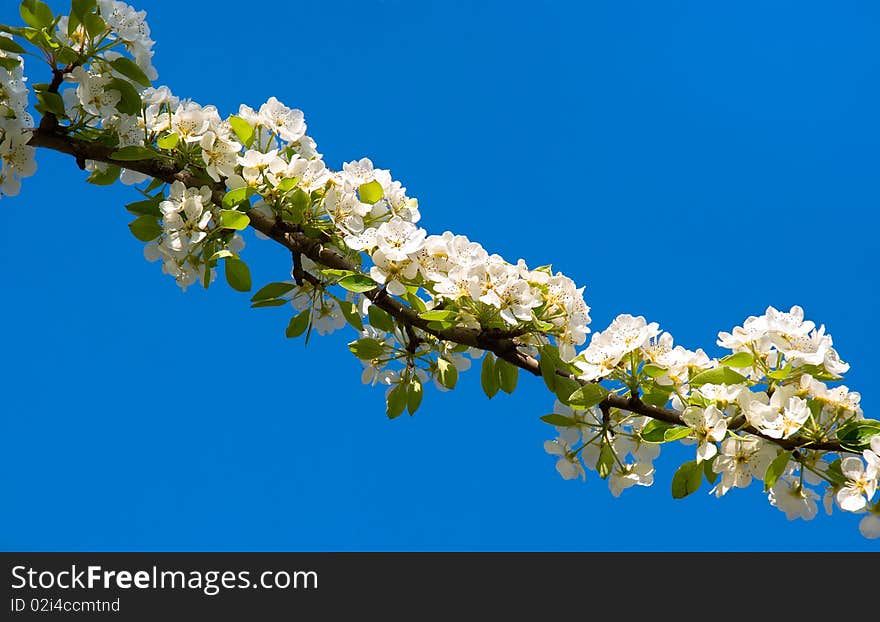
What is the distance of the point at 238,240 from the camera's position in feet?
8.21

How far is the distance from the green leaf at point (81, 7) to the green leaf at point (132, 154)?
0.34 m

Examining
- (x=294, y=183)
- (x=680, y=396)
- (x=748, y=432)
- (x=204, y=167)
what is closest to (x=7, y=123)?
(x=204, y=167)

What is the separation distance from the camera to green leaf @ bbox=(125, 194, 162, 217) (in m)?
2.50

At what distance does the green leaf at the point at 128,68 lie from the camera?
2346mm

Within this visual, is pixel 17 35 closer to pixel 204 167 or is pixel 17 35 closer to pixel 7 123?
pixel 7 123

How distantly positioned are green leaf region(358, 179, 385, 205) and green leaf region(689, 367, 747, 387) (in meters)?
0.89

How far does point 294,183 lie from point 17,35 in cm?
81

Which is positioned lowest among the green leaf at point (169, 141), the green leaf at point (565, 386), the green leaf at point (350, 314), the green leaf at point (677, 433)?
the green leaf at point (677, 433)

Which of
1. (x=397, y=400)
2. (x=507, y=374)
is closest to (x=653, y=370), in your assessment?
(x=507, y=374)

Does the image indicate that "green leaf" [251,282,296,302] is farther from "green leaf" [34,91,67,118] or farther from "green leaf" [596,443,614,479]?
"green leaf" [596,443,614,479]

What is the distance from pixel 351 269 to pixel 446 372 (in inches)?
16.8

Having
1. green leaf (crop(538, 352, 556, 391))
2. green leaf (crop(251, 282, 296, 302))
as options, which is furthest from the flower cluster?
green leaf (crop(538, 352, 556, 391))

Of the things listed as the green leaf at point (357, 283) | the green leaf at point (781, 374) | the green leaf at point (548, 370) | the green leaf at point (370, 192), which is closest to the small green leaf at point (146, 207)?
the green leaf at point (370, 192)

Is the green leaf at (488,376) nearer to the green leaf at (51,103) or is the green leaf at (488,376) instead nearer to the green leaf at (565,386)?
the green leaf at (565,386)
